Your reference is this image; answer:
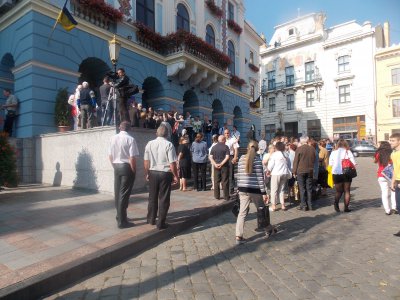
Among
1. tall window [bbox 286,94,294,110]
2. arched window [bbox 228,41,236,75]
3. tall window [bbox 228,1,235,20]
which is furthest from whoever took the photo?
tall window [bbox 286,94,294,110]

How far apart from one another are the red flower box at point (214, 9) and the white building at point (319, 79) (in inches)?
819

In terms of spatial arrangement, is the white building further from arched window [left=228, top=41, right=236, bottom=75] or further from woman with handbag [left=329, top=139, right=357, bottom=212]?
woman with handbag [left=329, top=139, right=357, bottom=212]

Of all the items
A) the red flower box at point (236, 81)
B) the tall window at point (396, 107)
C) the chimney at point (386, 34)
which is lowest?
the tall window at point (396, 107)

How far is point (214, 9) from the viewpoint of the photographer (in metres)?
20.0

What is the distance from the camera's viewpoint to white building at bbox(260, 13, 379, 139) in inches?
1346

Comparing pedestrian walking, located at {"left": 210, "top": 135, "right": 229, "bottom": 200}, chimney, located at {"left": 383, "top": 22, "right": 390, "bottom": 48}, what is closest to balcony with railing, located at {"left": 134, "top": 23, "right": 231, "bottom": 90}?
pedestrian walking, located at {"left": 210, "top": 135, "right": 229, "bottom": 200}

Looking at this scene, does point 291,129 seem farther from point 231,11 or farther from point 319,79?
point 231,11

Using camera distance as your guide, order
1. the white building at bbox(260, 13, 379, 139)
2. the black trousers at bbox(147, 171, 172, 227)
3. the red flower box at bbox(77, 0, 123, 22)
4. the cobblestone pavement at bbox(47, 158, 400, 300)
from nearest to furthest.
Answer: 1. the cobblestone pavement at bbox(47, 158, 400, 300)
2. the black trousers at bbox(147, 171, 172, 227)
3. the red flower box at bbox(77, 0, 123, 22)
4. the white building at bbox(260, 13, 379, 139)

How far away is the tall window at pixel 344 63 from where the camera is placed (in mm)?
35719

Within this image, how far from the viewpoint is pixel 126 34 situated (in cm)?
1381

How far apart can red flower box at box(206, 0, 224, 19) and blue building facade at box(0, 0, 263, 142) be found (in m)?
0.33

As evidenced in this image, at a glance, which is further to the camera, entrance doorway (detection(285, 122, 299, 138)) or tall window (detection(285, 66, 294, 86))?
tall window (detection(285, 66, 294, 86))

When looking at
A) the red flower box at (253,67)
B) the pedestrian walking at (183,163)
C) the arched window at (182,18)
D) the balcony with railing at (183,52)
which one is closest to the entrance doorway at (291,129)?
the red flower box at (253,67)

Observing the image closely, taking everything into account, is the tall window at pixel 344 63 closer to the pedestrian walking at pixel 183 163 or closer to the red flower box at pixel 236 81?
the red flower box at pixel 236 81
